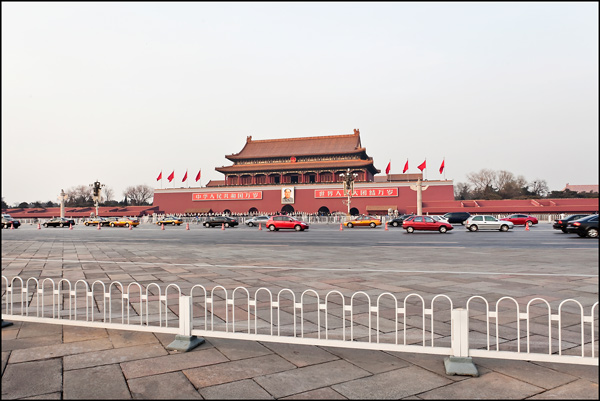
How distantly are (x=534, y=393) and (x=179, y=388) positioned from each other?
2747 mm

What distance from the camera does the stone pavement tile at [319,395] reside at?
10.0 feet

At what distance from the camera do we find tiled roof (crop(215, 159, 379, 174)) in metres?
51.0

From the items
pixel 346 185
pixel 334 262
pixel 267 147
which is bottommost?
pixel 334 262

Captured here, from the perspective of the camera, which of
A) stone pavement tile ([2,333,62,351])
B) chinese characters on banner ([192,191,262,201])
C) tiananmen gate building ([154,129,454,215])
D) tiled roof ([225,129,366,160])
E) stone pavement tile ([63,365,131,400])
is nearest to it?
stone pavement tile ([63,365,131,400])

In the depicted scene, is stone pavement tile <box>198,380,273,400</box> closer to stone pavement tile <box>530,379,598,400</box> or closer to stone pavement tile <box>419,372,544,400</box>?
stone pavement tile <box>419,372,544,400</box>

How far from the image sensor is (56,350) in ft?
13.6

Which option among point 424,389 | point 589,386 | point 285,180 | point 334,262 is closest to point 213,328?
point 424,389

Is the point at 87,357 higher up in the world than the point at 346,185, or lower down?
lower down

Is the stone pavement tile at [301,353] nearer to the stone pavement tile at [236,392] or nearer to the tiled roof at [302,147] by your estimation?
the stone pavement tile at [236,392]

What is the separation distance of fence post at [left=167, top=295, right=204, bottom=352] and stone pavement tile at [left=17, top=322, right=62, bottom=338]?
1591mm

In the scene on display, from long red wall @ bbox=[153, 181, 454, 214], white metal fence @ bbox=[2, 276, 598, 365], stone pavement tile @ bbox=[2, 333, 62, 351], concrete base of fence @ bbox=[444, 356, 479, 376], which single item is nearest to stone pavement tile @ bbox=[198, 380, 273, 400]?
white metal fence @ bbox=[2, 276, 598, 365]

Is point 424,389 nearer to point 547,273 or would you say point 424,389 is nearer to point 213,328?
point 213,328

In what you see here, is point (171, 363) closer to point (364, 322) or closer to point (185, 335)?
point (185, 335)

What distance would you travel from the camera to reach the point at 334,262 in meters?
11.2
